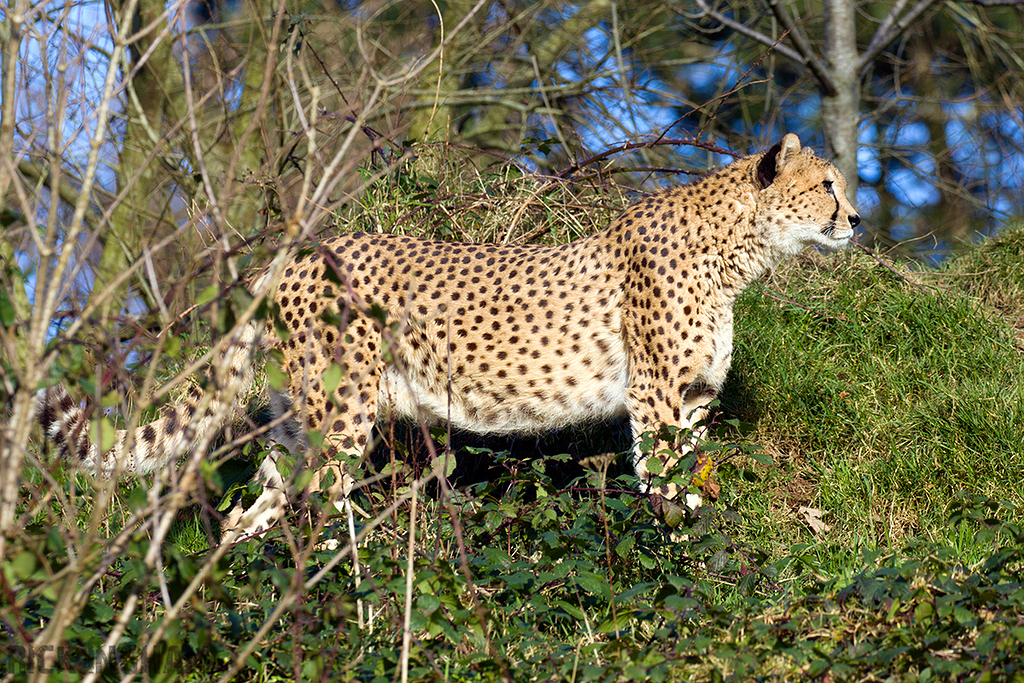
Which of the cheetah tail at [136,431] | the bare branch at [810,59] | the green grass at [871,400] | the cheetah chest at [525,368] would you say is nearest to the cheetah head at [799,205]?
the cheetah chest at [525,368]

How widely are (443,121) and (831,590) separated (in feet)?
18.0

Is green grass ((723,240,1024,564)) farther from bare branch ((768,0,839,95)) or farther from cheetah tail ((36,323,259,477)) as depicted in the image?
→ cheetah tail ((36,323,259,477))

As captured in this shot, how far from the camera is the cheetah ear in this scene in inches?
167

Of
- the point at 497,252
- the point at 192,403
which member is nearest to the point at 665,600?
the point at 497,252

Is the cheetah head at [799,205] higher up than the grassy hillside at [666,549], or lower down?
higher up

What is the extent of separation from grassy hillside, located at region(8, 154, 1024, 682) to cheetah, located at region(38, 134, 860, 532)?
425mm

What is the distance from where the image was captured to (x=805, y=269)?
585 cm

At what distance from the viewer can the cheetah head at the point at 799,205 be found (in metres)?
4.25

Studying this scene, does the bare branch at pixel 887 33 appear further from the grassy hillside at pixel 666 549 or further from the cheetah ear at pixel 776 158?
the cheetah ear at pixel 776 158

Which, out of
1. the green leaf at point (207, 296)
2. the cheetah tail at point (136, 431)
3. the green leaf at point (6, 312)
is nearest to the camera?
the green leaf at point (6, 312)

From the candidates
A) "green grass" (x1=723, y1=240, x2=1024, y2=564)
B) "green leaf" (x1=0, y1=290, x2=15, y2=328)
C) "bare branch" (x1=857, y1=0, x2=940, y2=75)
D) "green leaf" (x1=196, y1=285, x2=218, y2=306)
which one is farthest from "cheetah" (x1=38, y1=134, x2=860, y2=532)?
"bare branch" (x1=857, y1=0, x2=940, y2=75)

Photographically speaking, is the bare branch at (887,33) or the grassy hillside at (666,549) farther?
the bare branch at (887,33)

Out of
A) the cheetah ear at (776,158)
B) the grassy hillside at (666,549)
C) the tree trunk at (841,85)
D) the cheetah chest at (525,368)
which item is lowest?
the grassy hillside at (666,549)

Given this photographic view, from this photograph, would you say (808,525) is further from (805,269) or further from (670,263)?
(805,269)
